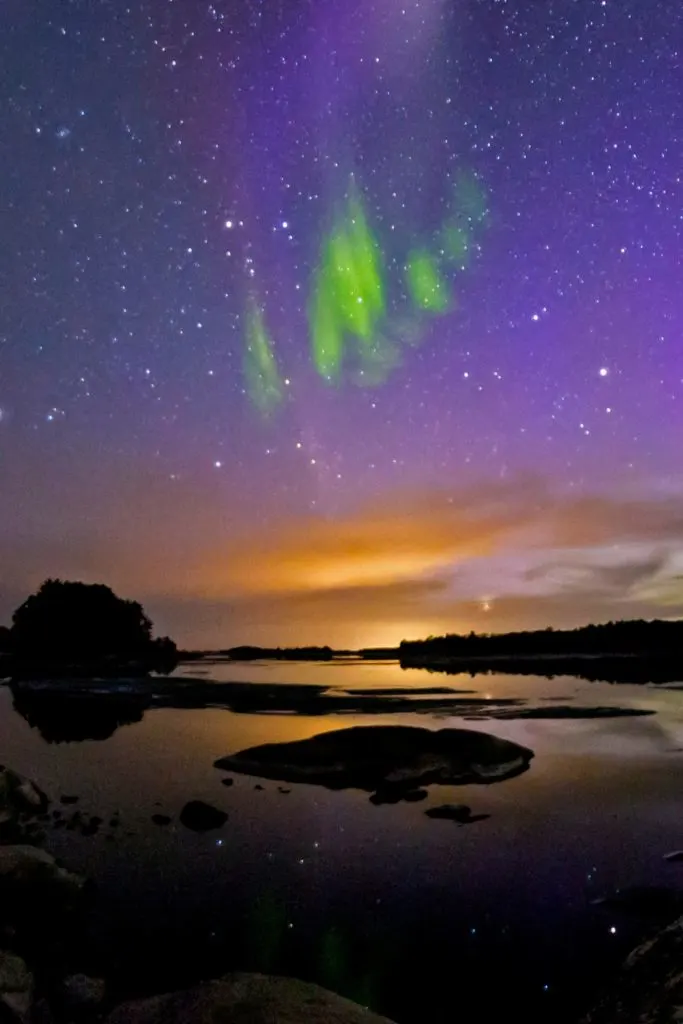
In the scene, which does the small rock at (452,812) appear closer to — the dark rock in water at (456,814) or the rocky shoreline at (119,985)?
the dark rock in water at (456,814)

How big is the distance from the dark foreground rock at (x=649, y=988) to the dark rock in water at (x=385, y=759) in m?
11.1

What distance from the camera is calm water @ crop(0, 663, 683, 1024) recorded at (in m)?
9.30

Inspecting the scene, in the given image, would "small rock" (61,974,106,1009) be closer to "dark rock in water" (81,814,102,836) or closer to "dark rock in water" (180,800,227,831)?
"dark rock in water" (81,814,102,836)

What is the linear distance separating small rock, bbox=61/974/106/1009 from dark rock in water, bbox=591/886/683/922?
711 cm

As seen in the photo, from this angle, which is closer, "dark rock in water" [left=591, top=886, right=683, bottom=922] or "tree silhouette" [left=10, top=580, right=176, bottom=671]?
"dark rock in water" [left=591, top=886, right=683, bottom=922]

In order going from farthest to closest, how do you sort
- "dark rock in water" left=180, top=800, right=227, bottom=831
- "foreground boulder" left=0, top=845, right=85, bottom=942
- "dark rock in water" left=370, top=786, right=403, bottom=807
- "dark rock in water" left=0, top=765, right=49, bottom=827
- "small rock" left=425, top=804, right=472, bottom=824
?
"dark rock in water" left=370, top=786, right=403, bottom=807
"small rock" left=425, top=804, right=472, bottom=824
"dark rock in water" left=0, top=765, right=49, bottom=827
"dark rock in water" left=180, top=800, right=227, bottom=831
"foreground boulder" left=0, top=845, right=85, bottom=942

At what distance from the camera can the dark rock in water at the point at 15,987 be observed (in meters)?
7.26

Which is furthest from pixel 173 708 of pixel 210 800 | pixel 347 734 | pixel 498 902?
pixel 498 902

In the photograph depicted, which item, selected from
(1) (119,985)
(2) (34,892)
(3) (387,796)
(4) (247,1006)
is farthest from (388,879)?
(4) (247,1006)

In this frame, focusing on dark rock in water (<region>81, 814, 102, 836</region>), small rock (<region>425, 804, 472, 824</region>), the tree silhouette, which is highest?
the tree silhouette

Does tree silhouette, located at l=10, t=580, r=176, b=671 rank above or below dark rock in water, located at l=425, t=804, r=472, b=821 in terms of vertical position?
above

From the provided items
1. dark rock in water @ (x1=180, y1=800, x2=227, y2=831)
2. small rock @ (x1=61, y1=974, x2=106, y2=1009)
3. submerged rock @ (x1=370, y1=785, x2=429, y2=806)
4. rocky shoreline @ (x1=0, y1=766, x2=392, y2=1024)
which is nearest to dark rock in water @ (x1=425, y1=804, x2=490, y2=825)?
submerged rock @ (x1=370, y1=785, x2=429, y2=806)

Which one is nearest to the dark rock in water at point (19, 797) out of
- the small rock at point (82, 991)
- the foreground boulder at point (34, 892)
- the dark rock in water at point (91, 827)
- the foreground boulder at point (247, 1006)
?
the dark rock in water at point (91, 827)

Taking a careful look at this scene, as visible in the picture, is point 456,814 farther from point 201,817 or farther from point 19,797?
point 19,797
